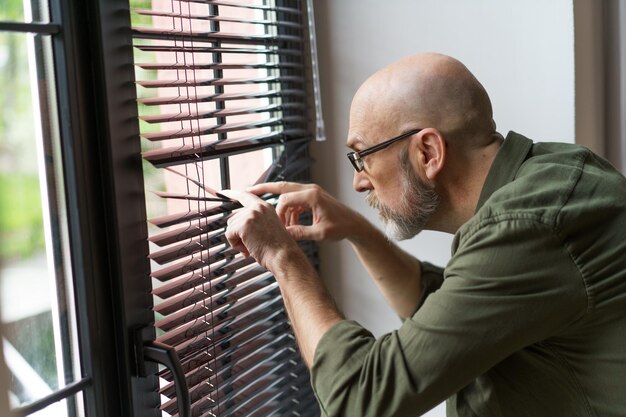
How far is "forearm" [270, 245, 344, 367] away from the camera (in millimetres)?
1318

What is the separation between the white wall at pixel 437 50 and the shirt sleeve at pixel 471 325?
0.78 meters

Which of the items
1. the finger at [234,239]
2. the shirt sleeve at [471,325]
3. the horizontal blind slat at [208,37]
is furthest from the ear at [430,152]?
the horizontal blind slat at [208,37]

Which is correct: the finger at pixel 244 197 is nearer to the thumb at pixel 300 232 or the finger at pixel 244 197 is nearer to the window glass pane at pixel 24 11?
the thumb at pixel 300 232

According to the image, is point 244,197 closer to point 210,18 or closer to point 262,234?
point 262,234

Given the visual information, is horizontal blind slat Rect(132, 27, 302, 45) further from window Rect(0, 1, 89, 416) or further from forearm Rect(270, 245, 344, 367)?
forearm Rect(270, 245, 344, 367)

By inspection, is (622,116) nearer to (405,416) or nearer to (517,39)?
(517,39)

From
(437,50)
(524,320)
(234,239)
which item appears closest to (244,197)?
(234,239)

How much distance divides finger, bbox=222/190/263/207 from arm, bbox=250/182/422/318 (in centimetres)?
5

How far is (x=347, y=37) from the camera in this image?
2.07 metres

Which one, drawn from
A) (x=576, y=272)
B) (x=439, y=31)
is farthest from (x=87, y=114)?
(x=439, y=31)

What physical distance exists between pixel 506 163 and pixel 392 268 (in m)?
0.44

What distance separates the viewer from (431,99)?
4.79ft

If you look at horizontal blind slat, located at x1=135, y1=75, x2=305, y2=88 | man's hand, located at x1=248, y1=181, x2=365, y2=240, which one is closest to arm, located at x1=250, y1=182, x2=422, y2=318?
man's hand, located at x1=248, y1=181, x2=365, y2=240

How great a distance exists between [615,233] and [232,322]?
795 millimetres
